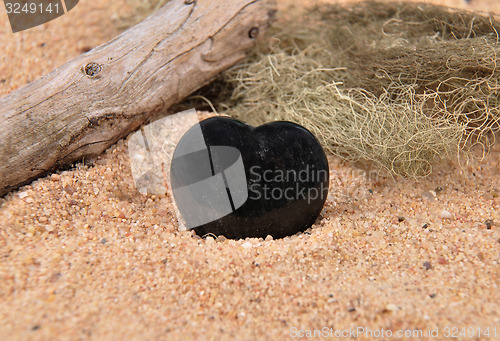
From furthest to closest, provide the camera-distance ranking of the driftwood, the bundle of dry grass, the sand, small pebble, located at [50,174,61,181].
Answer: the bundle of dry grass, small pebble, located at [50,174,61,181], the driftwood, the sand

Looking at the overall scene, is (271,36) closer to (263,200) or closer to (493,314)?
(263,200)

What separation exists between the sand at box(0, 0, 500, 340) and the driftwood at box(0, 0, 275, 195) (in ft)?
0.56

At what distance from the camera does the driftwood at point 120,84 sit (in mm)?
2377

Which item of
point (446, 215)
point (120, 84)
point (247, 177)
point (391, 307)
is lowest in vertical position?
point (446, 215)

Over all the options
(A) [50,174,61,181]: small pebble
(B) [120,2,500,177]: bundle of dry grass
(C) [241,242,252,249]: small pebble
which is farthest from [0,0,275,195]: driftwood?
(C) [241,242,252,249]: small pebble

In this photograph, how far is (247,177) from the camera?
7.30 ft

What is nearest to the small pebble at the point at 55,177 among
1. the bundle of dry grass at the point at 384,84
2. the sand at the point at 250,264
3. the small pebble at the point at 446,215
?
the sand at the point at 250,264

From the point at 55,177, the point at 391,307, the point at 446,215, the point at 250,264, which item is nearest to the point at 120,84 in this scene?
the point at 55,177

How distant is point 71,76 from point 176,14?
2.81ft

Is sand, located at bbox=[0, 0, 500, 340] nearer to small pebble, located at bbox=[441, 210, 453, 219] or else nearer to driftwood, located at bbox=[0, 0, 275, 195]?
small pebble, located at bbox=[441, 210, 453, 219]

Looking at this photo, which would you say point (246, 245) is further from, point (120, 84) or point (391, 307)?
point (120, 84)

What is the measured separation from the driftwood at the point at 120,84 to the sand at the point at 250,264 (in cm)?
17

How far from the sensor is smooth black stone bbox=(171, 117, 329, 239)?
222cm

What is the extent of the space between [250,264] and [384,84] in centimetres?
166
